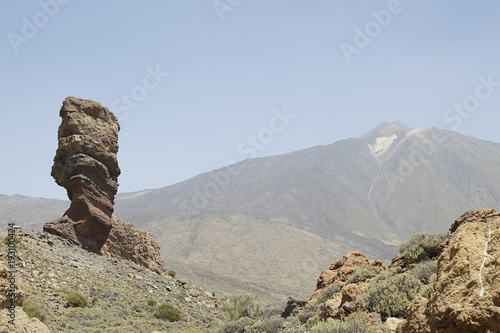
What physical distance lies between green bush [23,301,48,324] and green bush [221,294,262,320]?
1114 cm

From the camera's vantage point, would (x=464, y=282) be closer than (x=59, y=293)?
Yes

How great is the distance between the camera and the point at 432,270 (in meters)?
10.0

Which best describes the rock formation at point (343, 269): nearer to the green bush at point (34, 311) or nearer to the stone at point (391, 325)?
the stone at point (391, 325)

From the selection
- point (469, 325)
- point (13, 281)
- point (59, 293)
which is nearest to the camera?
point (469, 325)

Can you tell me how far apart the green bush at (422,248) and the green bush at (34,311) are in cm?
1231

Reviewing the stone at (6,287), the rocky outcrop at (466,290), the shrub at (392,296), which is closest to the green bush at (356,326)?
the shrub at (392,296)

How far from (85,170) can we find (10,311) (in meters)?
18.7

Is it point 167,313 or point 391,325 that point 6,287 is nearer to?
point 391,325

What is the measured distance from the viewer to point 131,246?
92.0 feet

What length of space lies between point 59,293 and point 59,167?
938 cm

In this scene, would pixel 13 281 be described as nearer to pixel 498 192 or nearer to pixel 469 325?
pixel 469 325

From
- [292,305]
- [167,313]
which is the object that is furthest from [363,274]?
[167,313]

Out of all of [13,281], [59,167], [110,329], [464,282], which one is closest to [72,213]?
[59,167]

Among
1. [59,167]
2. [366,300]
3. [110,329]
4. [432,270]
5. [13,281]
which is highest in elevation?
[59,167]
